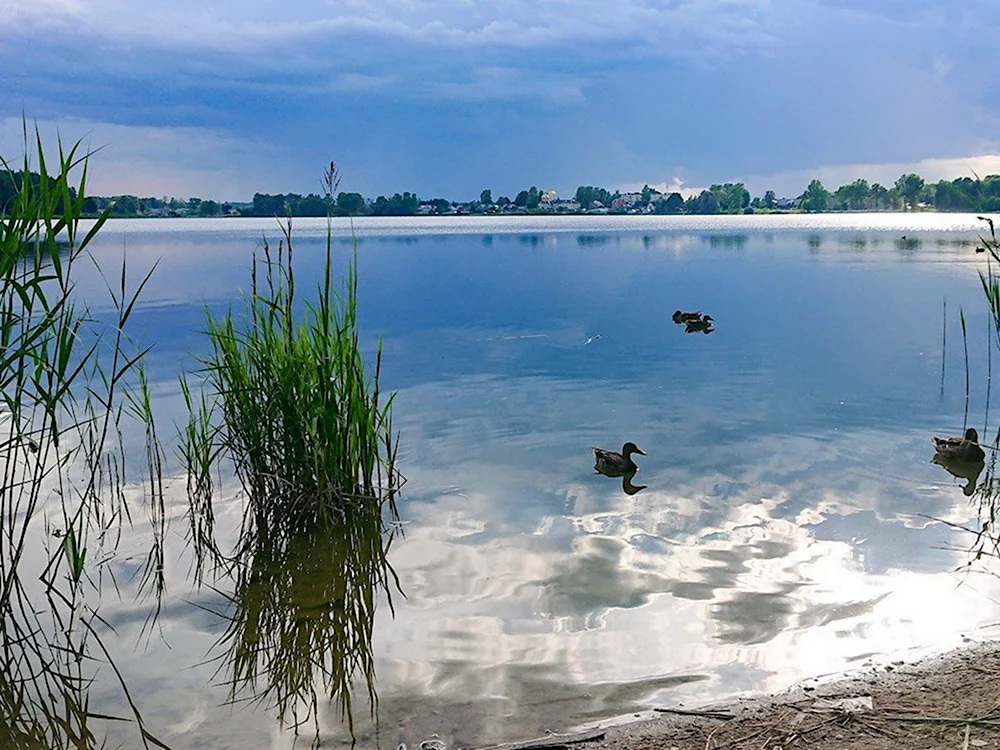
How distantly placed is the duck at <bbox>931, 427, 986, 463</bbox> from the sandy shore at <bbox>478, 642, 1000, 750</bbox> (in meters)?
4.07

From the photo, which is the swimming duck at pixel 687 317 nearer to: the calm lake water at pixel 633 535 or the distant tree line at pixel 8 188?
the calm lake water at pixel 633 535

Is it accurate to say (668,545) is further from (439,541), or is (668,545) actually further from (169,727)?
(169,727)

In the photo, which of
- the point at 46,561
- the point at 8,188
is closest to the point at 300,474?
the point at 46,561

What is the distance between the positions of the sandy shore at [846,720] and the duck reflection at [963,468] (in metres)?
3.64

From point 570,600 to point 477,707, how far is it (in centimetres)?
130

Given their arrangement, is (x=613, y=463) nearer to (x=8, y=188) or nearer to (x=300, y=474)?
(x=300, y=474)

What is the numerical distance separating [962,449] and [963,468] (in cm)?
17

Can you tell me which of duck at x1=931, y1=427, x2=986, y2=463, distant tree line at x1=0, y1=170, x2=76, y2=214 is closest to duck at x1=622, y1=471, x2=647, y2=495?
duck at x1=931, y1=427, x2=986, y2=463

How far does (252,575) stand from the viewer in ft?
19.7

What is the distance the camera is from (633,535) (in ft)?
21.5

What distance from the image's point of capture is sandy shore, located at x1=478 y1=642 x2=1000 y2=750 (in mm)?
3598

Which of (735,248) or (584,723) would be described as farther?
(735,248)

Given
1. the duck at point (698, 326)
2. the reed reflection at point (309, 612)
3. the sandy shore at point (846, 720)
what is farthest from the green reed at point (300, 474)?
the duck at point (698, 326)

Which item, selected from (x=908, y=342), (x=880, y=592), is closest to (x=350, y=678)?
(x=880, y=592)
